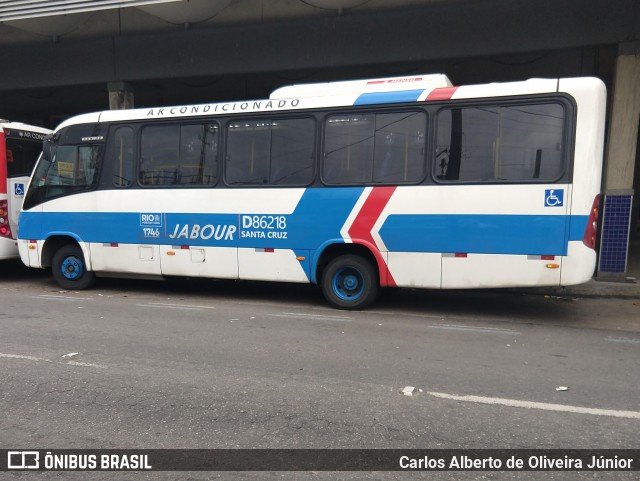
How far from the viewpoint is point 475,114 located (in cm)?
654

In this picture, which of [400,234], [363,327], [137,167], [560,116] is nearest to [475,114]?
[560,116]

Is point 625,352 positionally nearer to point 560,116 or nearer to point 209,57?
point 560,116

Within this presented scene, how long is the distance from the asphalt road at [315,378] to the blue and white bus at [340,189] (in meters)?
0.86

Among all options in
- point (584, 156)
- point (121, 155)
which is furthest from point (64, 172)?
point (584, 156)

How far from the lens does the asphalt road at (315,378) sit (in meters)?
3.31

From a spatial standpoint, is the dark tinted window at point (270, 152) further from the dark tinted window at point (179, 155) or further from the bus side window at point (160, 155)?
the bus side window at point (160, 155)

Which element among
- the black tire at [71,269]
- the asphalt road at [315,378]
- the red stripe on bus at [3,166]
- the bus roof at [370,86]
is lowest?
the asphalt road at [315,378]

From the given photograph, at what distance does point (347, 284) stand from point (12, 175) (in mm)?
7625

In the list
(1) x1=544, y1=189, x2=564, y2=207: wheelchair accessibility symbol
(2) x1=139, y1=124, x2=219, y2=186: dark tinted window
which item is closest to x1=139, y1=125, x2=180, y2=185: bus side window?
(2) x1=139, y1=124, x2=219, y2=186: dark tinted window

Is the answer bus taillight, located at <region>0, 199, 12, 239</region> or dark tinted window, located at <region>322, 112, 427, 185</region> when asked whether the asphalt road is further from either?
bus taillight, located at <region>0, 199, 12, 239</region>

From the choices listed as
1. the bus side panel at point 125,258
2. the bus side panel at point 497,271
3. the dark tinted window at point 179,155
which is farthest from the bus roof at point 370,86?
the bus side panel at point 125,258

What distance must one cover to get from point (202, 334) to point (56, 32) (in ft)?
36.9

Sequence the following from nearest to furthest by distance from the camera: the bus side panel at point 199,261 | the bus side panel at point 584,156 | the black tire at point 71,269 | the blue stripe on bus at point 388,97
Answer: the bus side panel at point 584,156 < the blue stripe on bus at point 388,97 < the bus side panel at point 199,261 < the black tire at point 71,269

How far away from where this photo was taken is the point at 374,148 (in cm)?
702
